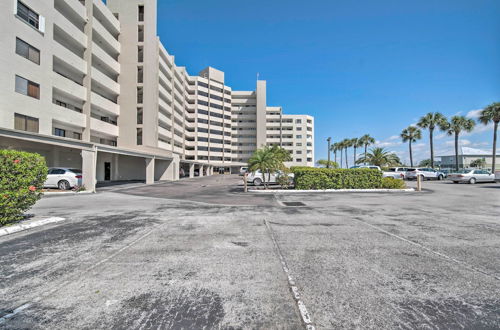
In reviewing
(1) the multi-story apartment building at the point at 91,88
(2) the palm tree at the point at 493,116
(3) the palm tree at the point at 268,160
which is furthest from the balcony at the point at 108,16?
(2) the palm tree at the point at 493,116

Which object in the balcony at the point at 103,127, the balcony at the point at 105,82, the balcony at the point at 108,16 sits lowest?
the balcony at the point at 103,127

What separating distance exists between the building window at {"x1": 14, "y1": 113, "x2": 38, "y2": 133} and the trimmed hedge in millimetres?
21628

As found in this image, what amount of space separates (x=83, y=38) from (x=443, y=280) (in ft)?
107

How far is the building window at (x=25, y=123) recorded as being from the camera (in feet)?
53.7

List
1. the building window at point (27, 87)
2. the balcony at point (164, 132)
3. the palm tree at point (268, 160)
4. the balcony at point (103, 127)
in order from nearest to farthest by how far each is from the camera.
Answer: the building window at point (27, 87)
the palm tree at point (268, 160)
the balcony at point (103, 127)
the balcony at point (164, 132)

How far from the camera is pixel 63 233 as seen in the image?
573 centimetres

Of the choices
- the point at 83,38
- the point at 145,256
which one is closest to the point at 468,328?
the point at 145,256

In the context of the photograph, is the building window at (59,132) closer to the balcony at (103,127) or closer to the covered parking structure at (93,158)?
the covered parking structure at (93,158)

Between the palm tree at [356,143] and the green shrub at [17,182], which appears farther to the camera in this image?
the palm tree at [356,143]

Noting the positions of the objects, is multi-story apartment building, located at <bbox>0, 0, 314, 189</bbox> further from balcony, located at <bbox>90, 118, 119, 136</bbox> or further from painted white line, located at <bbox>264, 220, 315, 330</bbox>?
painted white line, located at <bbox>264, 220, 315, 330</bbox>

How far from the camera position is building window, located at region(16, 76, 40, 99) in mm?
16500

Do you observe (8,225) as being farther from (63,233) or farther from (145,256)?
(145,256)

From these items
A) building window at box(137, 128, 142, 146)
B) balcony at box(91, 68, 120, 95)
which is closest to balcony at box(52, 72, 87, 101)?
balcony at box(91, 68, 120, 95)

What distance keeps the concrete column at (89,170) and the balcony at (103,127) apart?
368 inches
